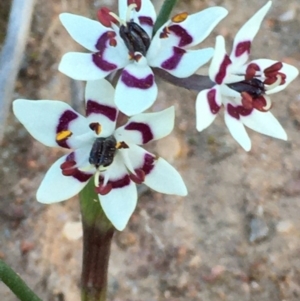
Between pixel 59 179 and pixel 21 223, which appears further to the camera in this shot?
pixel 21 223

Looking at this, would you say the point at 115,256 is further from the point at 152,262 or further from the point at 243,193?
the point at 243,193

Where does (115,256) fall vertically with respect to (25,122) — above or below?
below

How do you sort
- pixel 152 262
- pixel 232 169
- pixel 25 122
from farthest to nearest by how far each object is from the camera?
1. pixel 232 169
2. pixel 152 262
3. pixel 25 122

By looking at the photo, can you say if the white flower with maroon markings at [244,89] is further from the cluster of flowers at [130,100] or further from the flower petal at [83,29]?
the flower petal at [83,29]

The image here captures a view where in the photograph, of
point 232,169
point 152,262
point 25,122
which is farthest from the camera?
point 232,169

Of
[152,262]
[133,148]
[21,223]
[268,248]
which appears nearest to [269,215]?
[268,248]

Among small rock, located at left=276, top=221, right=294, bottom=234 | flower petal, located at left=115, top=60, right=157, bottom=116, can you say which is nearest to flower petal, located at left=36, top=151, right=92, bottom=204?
flower petal, located at left=115, top=60, right=157, bottom=116

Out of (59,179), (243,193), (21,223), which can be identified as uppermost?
(59,179)

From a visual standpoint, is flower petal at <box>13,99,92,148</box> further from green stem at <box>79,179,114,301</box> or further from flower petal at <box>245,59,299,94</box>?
flower petal at <box>245,59,299,94</box>
